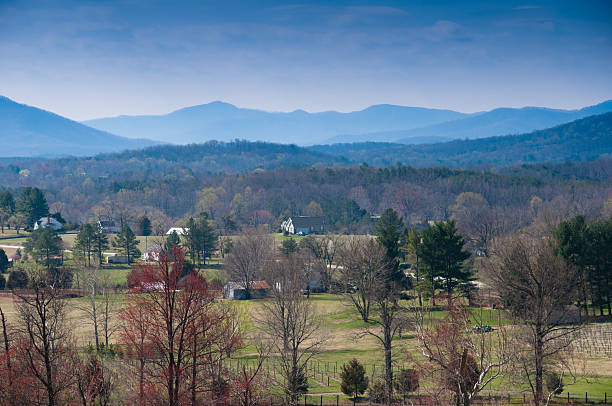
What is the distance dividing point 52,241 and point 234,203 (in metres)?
68.2

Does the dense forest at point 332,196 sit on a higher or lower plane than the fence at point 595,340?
higher

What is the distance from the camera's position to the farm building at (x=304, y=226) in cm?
9744

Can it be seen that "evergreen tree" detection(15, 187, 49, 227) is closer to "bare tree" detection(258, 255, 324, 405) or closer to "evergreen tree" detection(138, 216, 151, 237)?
"evergreen tree" detection(138, 216, 151, 237)

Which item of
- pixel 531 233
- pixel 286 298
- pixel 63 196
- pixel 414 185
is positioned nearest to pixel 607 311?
pixel 531 233

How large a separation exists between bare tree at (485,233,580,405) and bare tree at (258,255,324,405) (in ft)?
31.7

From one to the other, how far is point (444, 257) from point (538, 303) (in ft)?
74.4

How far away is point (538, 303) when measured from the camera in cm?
2547

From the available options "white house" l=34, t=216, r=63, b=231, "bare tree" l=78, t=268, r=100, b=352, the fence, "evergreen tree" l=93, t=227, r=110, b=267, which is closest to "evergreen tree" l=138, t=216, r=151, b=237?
"white house" l=34, t=216, r=63, b=231

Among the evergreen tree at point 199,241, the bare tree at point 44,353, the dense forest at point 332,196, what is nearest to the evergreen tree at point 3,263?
the evergreen tree at point 199,241

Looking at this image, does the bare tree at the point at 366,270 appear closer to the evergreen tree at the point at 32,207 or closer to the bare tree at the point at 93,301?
the bare tree at the point at 93,301

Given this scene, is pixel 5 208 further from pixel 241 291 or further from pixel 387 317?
pixel 387 317

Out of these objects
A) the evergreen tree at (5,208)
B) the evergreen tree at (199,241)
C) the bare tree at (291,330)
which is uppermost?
the evergreen tree at (5,208)

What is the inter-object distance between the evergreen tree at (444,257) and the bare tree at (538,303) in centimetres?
480

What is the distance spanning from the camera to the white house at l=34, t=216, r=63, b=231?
274 ft
